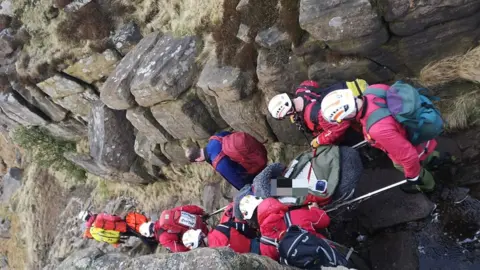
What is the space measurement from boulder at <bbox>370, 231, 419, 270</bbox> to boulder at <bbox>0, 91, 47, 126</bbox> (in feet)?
43.5

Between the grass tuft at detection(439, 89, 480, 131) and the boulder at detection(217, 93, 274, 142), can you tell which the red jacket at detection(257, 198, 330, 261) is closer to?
the boulder at detection(217, 93, 274, 142)

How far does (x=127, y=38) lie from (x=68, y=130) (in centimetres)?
586

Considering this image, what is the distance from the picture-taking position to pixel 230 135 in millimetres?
8242

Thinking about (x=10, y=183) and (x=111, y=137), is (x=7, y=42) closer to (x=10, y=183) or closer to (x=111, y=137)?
(x=111, y=137)

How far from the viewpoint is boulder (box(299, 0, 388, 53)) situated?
22.3ft

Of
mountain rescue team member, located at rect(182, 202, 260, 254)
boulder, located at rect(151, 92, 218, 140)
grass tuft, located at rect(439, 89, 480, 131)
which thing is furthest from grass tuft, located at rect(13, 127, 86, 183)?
grass tuft, located at rect(439, 89, 480, 131)

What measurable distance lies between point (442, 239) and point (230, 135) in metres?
4.21

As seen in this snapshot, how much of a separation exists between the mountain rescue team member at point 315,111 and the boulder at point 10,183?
56.2 ft

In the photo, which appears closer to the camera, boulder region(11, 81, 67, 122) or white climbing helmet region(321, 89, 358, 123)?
white climbing helmet region(321, 89, 358, 123)

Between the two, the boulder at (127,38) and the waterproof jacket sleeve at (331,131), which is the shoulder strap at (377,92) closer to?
the waterproof jacket sleeve at (331,131)

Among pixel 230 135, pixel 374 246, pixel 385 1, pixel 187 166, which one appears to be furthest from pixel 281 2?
pixel 187 166

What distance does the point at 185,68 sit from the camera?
10.0 m

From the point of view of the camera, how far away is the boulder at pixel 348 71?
300 inches

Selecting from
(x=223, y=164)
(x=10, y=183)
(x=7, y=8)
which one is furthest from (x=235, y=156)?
(x=10, y=183)
